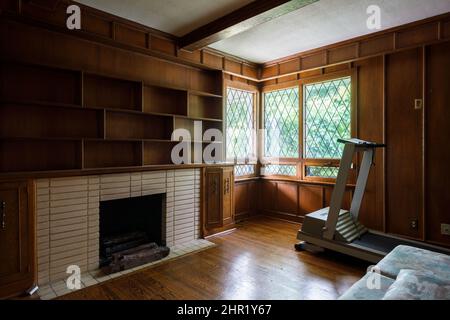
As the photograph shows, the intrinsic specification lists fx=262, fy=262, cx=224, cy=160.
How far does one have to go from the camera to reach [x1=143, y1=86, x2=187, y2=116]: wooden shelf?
12.0ft

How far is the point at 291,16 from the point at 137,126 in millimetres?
2391

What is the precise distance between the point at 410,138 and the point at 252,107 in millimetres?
2670

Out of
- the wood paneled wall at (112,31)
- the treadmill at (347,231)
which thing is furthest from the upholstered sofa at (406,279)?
the wood paneled wall at (112,31)

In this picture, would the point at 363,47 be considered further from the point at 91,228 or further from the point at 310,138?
the point at 91,228

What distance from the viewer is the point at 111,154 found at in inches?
129

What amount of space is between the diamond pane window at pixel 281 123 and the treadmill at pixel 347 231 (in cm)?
150

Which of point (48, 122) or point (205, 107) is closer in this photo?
point (48, 122)

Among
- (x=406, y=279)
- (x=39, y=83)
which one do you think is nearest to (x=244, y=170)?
(x=39, y=83)

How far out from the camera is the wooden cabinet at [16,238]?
2.34 metres

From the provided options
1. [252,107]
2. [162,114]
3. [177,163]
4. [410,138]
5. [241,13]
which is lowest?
[177,163]

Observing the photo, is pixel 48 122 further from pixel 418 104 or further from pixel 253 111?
pixel 418 104

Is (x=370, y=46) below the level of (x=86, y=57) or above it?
above

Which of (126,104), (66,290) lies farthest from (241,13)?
(66,290)
